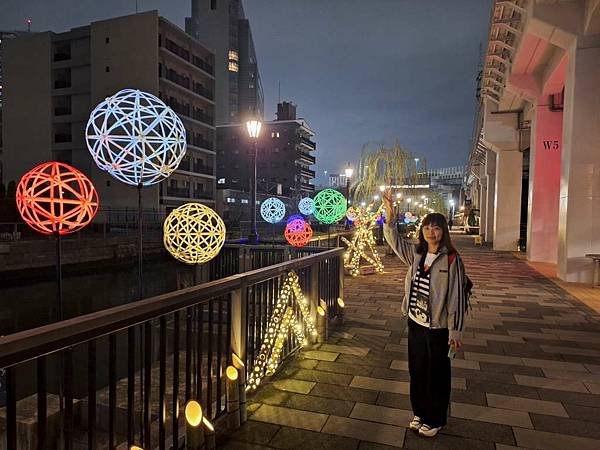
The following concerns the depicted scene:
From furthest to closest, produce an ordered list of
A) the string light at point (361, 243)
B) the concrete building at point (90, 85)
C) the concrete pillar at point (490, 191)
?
the concrete building at point (90, 85) → the concrete pillar at point (490, 191) → the string light at point (361, 243)

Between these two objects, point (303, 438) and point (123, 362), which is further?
point (123, 362)

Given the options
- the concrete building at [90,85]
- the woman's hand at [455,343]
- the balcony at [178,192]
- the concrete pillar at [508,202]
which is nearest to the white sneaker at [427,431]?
the woman's hand at [455,343]

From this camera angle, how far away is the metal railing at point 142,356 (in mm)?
1854

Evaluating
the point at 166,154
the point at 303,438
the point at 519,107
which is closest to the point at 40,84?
the point at 519,107

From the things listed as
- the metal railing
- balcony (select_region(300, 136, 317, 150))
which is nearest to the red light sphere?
the metal railing

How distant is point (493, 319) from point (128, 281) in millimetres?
16680

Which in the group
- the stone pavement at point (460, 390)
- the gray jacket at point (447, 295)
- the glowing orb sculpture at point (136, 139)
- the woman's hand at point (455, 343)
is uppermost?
the glowing orb sculpture at point (136, 139)

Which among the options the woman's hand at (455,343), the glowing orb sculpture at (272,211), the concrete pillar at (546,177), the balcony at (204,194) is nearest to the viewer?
the woman's hand at (455,343)

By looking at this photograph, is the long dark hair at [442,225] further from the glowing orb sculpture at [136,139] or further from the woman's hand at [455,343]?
the glowing orb sculpture at [136,139]

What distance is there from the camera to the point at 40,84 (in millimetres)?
35531

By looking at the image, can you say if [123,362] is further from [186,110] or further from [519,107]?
[186,110]

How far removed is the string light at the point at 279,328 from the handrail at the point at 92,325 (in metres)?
1.24

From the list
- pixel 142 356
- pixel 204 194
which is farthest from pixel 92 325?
pixel 204 194

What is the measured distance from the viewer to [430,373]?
127 inches
